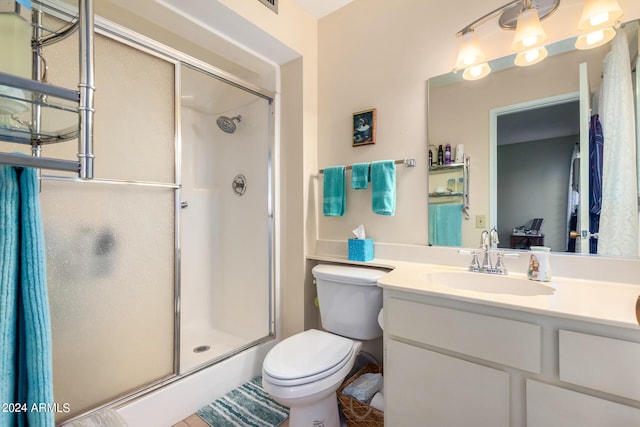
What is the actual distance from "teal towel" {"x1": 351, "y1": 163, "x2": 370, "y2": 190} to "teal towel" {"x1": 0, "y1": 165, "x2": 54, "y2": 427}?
144cm

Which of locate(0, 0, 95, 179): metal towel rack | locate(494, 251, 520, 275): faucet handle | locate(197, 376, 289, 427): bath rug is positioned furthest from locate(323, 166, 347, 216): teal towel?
locate(0, 0, 95, 179): metal towel rack

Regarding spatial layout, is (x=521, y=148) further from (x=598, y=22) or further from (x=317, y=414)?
(x=317, y=414)

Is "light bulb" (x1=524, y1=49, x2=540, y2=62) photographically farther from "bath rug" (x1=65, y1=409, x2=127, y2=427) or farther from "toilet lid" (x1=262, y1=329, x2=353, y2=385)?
"bath rug" (x1=65, y1=409, x2=127, y2=427)

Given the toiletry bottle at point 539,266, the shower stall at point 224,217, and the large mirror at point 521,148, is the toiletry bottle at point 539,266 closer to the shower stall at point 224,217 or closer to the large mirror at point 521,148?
the large mirror at point 521,148

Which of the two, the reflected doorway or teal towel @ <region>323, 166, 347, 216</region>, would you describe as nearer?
the reflected doorway

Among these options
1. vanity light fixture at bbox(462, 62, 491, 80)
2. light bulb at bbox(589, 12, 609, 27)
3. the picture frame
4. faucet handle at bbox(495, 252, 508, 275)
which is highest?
light bulb at bbox(589, 12, 609, 27)

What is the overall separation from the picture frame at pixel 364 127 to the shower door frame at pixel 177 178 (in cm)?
60

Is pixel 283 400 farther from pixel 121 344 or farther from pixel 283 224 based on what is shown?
pixel 283 224

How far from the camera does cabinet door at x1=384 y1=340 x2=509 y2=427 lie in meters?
0.91

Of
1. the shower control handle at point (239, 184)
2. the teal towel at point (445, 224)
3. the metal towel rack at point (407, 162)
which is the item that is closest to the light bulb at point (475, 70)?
the metal towel rack at point (407, 162)

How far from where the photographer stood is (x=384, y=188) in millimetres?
1633

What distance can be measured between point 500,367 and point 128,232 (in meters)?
1.65

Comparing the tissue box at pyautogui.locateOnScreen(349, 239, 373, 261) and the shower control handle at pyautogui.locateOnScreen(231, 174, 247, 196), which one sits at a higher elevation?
the shower control handle at pyautogui.locateOnScreen(231, 174, 247, 196)

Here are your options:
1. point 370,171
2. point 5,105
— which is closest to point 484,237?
point 370,171
